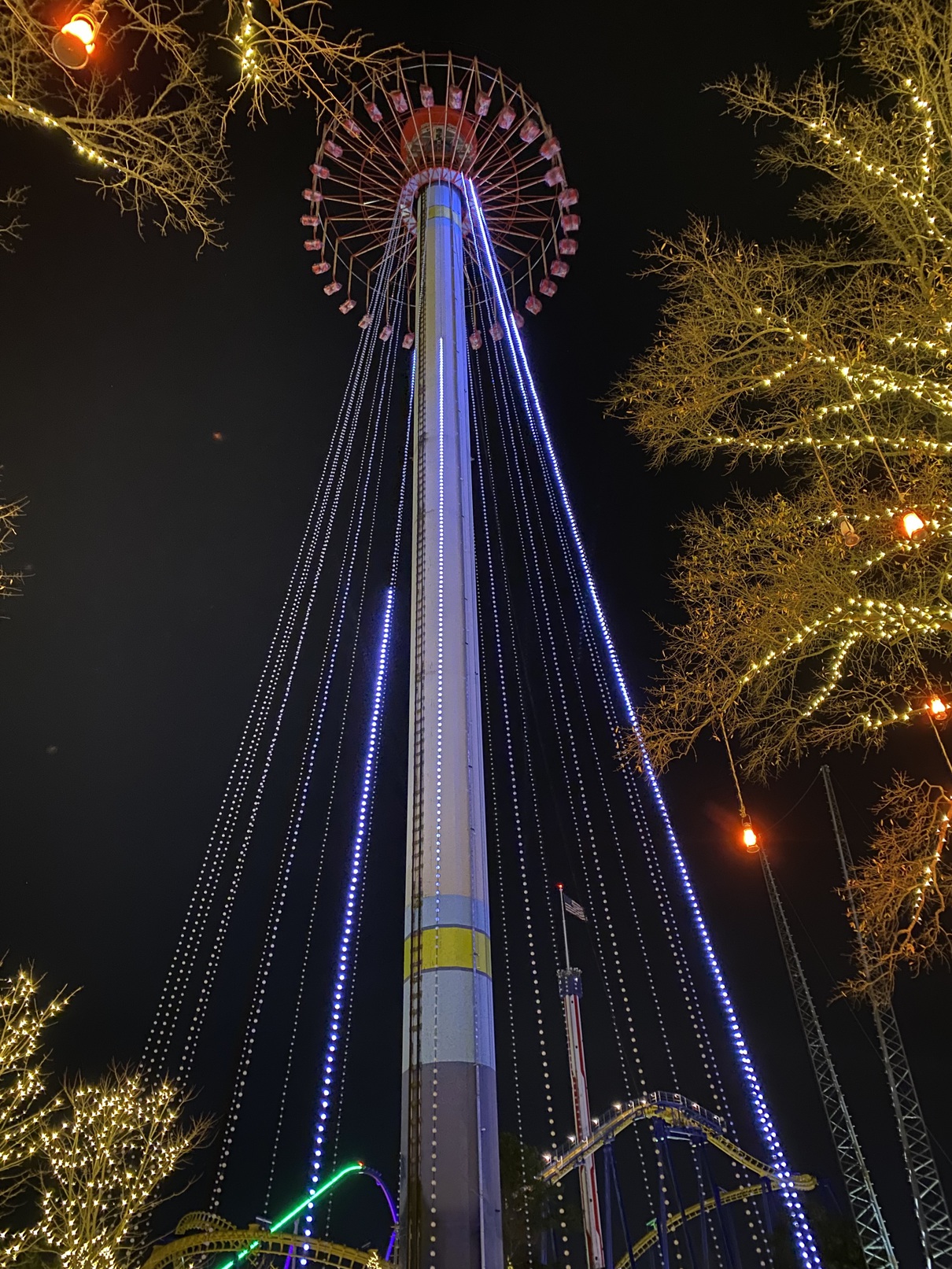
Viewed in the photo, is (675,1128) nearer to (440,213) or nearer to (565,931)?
(565,931)

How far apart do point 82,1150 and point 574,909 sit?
18164 millimetres

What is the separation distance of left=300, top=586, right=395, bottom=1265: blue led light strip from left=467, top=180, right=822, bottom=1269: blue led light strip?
4117mm

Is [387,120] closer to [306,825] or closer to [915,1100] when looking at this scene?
[306,825]

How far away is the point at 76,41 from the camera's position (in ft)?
14.8

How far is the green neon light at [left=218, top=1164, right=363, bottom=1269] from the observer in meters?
17.2

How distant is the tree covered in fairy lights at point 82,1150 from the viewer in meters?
14.2

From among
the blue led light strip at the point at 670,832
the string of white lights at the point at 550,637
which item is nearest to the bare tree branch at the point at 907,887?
the blue led light strip at the point at 670,832

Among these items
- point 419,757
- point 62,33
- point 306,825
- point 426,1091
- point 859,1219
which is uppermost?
point 62,33

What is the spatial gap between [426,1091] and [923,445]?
9.07m

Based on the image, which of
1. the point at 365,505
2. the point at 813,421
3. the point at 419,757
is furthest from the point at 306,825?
the point at 813,421

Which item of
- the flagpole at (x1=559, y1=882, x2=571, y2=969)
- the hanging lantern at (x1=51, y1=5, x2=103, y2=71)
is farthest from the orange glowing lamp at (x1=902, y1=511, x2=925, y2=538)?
the flagpole at (x1=559, y1=882, x2=571, y2=969)

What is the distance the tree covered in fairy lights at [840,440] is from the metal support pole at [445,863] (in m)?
4.25

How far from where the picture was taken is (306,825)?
2311 centimetres

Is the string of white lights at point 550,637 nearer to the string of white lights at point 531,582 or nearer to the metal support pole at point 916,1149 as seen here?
the string of white lights at point 531,582
